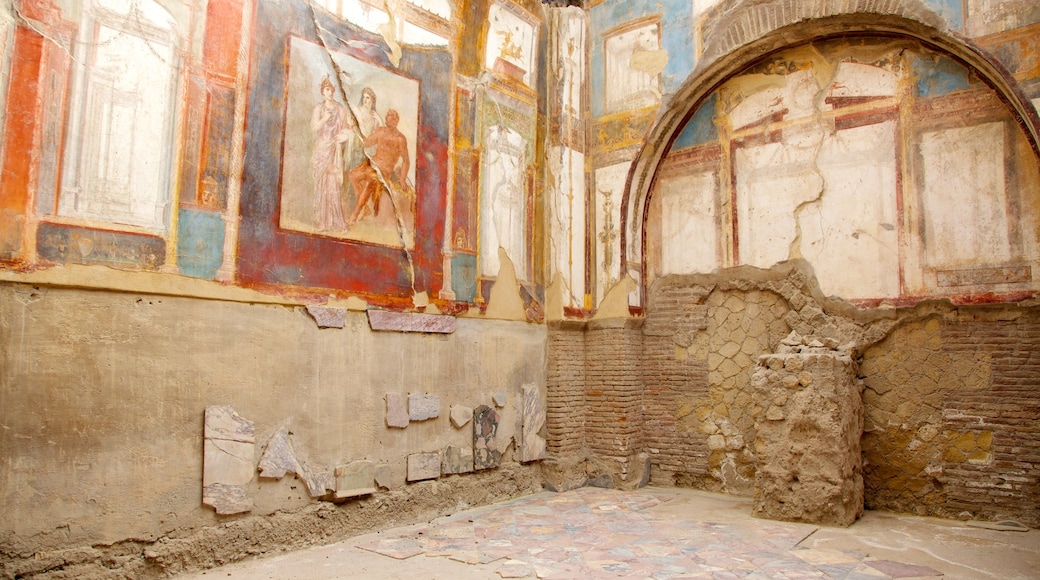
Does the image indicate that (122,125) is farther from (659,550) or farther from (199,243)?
(659,550)

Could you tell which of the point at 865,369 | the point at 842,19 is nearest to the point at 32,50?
the point at 842,19

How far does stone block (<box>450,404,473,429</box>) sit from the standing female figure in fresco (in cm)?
171

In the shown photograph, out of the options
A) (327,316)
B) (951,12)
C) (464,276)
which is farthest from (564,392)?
(951,12)

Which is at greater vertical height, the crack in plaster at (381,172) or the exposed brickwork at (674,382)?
the crack in plaster at (381,172)

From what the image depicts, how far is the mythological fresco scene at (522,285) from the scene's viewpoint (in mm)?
3725

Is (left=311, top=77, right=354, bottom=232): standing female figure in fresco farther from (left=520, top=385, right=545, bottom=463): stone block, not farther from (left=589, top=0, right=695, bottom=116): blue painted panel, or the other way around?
(left=589, top=0, right=695, bottom=116): blue painted panel

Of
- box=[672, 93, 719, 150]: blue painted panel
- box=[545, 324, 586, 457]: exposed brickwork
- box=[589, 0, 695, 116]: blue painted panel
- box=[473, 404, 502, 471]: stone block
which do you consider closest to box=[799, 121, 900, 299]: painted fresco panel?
box=[672, 93, 719, 150]: blue painted panel

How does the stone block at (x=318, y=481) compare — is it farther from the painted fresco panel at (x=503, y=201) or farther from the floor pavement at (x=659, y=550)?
the painted fresco panel at (x=503, y=201)

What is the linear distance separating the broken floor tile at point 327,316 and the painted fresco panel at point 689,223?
3306 mm

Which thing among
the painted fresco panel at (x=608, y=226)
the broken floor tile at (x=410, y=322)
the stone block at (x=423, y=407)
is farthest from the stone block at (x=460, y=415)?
the painted fresco panel at (x=608, y=226)

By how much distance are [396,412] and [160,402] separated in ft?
5.50

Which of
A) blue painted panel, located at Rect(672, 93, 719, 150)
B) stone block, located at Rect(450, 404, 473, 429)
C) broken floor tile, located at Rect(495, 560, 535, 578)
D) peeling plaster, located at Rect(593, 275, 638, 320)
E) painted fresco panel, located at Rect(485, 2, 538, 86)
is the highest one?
painted fresco panel, located at Rect(485, 2, 538, 86)

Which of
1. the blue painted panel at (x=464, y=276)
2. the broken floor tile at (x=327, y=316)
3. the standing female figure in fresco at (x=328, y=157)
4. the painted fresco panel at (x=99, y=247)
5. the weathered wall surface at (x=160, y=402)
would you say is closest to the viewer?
the weathered wall surface at (x=160, y=402)

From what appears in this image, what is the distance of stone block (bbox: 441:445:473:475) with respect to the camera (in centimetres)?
545
